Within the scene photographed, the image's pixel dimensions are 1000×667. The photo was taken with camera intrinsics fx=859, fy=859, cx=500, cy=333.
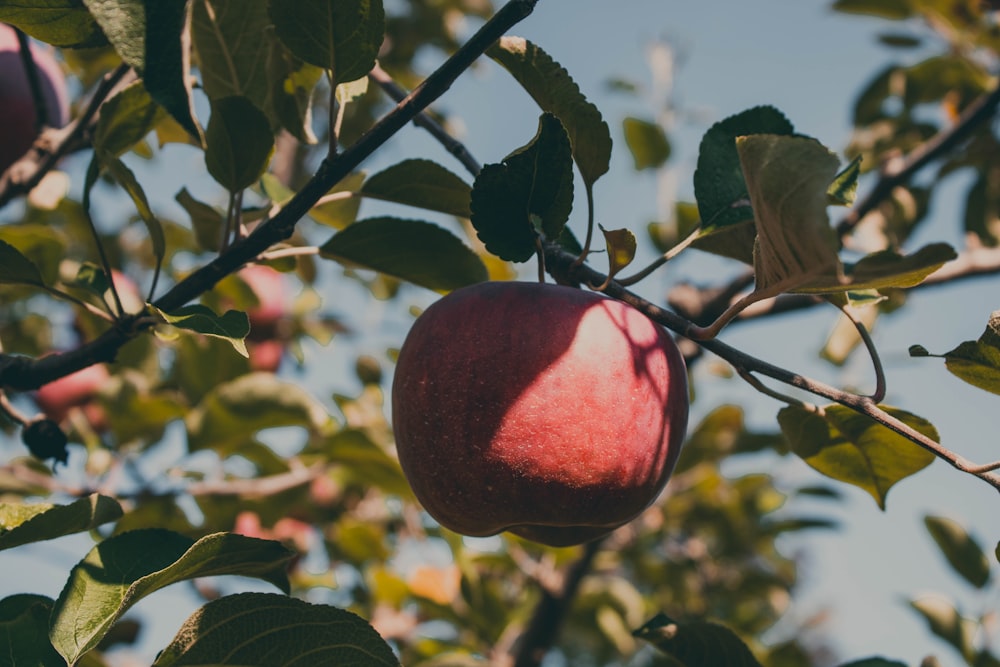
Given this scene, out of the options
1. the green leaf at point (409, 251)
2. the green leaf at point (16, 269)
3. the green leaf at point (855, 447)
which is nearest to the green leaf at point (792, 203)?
the green leaf at point (855, 447)

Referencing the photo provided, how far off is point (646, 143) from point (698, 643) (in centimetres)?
136

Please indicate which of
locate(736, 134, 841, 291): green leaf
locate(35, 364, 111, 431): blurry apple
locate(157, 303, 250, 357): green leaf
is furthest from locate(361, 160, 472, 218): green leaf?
locate(35, 364, 111, 431): blurry apple

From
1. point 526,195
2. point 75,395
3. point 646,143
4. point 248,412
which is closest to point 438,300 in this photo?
point 526,195

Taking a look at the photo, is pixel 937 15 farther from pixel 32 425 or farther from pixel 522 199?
pixel 32 425

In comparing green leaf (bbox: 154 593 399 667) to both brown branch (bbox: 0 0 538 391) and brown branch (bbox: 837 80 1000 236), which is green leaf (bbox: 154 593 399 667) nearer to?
brown branch (bbox: 0 0 538 391)

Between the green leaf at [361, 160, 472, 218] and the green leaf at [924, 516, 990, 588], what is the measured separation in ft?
3.50

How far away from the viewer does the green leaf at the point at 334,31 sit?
0.69 m

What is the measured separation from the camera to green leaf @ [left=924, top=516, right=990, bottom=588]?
1439 millimetres

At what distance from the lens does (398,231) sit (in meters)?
0.89

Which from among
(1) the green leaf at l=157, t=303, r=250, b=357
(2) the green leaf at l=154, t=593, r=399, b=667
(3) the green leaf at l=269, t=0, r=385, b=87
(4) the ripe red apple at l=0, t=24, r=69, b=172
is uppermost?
(3) the green leaf at l=269, t=0, r=385, b=87

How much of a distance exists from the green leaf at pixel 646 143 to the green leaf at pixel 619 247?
4.24 feet

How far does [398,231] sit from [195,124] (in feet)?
0.76

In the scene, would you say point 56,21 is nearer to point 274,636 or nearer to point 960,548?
point 274,636

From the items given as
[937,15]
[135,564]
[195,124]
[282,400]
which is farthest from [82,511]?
[937,15]
